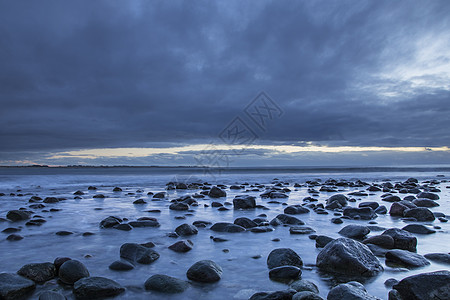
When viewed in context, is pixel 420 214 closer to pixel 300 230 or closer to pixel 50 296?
pixel 300 230

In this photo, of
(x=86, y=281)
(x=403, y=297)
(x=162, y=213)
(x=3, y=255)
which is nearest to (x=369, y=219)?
(x=403, y=297)

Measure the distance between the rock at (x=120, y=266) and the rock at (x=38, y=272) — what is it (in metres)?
0.69

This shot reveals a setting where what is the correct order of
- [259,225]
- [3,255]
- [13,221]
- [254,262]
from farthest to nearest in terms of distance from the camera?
[13,221], [259,225], [3,255], [254,262]

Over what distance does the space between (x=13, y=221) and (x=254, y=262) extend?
253 inches

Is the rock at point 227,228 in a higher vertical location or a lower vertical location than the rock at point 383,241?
lower

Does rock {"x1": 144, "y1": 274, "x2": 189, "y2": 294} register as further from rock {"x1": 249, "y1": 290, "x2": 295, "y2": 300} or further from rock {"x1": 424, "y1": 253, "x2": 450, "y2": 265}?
rock {"x1": 424, "y1": 253, "x2": 450, "y2": 265}

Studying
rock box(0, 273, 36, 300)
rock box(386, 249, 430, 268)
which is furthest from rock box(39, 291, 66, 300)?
rock box(386, 249, 430, 268)

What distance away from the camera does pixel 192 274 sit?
370 cm

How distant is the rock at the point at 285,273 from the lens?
3629 millimetres

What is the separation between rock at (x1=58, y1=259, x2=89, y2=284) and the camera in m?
3.57

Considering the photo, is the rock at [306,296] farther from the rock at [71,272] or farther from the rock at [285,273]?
the rock at [71,272]

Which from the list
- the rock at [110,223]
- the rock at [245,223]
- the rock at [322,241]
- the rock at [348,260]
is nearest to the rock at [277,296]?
the rock at [348,260]

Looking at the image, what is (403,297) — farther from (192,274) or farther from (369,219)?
(369,219)

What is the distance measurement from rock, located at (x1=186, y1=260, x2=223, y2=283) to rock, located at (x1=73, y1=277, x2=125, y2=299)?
0.82m
